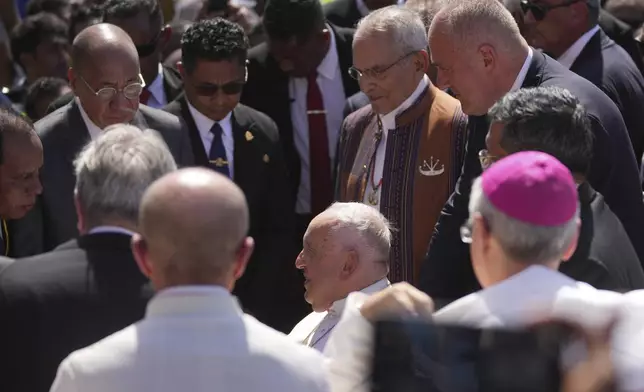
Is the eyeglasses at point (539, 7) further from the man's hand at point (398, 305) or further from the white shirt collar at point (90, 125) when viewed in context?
the man's hand at point (398, 305)

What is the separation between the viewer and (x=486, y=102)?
5648mm

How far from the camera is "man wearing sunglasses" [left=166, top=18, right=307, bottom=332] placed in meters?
6.93

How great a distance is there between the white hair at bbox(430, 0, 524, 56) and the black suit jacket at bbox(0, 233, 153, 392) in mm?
2464

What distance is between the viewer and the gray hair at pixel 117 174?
3703mm

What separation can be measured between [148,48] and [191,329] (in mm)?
4900

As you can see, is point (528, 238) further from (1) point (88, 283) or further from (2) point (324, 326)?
(2) point (324, 326)

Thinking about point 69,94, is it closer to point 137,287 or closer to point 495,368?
point 137,287

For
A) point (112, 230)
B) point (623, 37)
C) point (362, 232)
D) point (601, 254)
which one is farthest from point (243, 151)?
point (112, 230)

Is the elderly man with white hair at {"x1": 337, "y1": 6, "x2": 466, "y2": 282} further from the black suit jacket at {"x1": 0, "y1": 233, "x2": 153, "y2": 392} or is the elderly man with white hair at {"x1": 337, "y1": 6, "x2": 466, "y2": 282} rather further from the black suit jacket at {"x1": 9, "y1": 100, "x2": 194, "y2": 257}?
the black suit jacket at {"x1": 0, "y1": 233, "x2": 153, "y2": 392}

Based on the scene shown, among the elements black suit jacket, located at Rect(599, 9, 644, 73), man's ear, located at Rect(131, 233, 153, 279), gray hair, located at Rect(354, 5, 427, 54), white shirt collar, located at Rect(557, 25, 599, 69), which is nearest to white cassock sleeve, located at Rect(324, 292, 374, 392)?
man's ear, located at Rect(131, 233, 153, 279)

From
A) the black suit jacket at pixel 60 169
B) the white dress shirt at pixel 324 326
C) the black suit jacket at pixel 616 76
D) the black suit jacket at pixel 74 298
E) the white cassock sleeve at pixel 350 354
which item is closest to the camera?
the white cassock sleeve at pixel 350 354

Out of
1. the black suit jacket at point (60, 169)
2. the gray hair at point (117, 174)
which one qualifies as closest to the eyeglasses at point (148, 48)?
the black suit jacket at point (60, 169)

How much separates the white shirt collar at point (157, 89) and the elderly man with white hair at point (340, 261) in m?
3.11

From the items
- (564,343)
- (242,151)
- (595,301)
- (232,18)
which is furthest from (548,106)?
(232,18)
